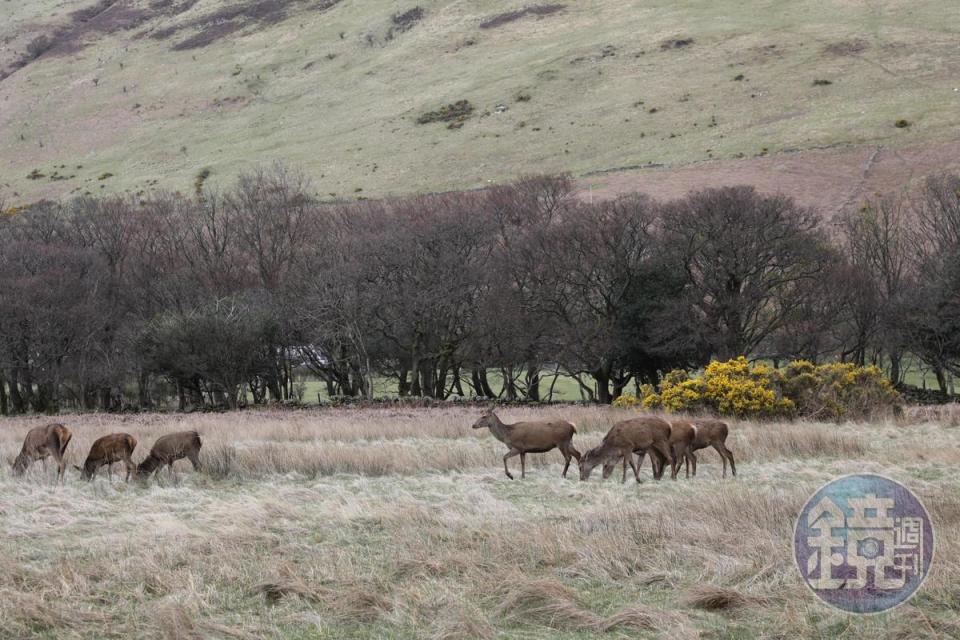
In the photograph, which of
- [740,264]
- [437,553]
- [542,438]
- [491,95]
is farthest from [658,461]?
[491,95]

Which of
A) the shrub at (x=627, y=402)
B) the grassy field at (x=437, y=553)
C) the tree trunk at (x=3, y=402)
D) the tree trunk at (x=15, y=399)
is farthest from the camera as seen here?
the tree trunk at (x=3, y=402)

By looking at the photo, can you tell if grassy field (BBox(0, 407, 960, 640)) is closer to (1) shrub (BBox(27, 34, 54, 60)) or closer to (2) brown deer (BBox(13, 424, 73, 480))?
(2) brown deer (BBox(13, 424, 73, 480))

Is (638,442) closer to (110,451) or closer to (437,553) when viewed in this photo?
(437,553)

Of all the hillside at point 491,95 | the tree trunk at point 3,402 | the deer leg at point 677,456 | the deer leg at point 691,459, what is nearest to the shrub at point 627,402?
the deer leg at point 691,459

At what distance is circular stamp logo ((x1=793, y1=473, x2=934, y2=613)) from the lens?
8.63 metres

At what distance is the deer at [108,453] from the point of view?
1875 cm

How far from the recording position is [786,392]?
30328 millimetres

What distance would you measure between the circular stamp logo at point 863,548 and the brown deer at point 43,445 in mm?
15228

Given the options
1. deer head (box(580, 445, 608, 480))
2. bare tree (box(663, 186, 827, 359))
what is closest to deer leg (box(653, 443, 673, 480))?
deer head (box(580, 445, 608, 480))

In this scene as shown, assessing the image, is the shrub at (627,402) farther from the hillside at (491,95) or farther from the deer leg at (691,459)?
the hillside at (491,95)

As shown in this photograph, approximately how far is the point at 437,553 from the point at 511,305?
121ft

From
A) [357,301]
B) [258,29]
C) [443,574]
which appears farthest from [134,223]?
[258,29]

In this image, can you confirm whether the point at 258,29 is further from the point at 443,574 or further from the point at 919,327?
the point at 443,574

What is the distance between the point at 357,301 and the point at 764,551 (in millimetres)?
37353
